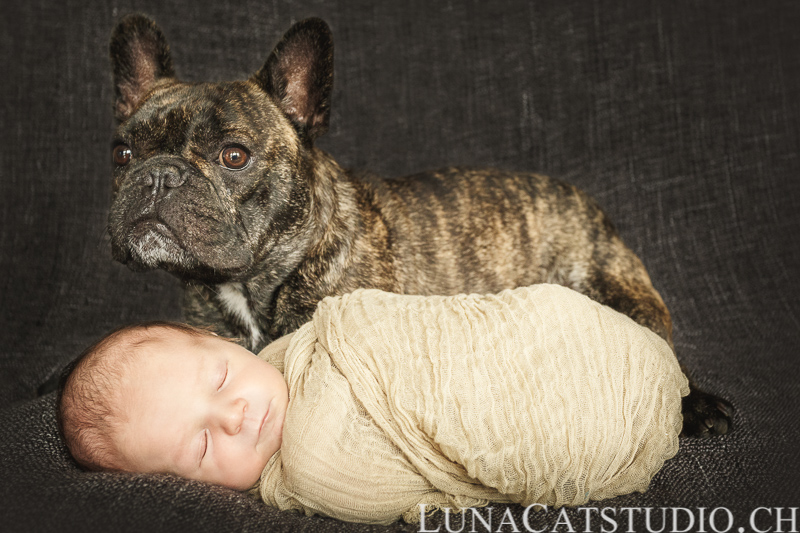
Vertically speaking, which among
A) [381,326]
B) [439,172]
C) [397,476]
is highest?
[439,172]

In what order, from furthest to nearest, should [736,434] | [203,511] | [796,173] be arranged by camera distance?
[796,173], [736,434], [203,511]

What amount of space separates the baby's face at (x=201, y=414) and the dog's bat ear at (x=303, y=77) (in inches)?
31.9

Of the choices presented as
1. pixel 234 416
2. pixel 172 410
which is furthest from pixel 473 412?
pixel 172 410

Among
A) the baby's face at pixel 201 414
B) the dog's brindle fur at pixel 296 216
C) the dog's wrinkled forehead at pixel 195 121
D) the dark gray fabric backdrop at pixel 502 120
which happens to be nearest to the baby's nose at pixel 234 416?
the baby's face at pixel 201 414

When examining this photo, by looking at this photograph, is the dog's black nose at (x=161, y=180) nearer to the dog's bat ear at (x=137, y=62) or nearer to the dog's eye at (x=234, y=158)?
the dog's eye at (x=234, y=158)

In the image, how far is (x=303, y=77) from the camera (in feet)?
7.11

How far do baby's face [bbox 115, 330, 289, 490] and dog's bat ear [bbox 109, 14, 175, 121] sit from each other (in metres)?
1.05

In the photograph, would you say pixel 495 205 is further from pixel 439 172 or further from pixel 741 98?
pixel 741 98

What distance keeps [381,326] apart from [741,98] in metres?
2.42

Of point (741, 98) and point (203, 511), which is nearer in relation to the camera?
point (203, 511)

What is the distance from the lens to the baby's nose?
5.17 feet

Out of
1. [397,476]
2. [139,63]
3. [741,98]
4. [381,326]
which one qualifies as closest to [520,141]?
[741,98]

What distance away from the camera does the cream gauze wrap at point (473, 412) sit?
1524 millimetres

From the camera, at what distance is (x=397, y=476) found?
5.07ft
